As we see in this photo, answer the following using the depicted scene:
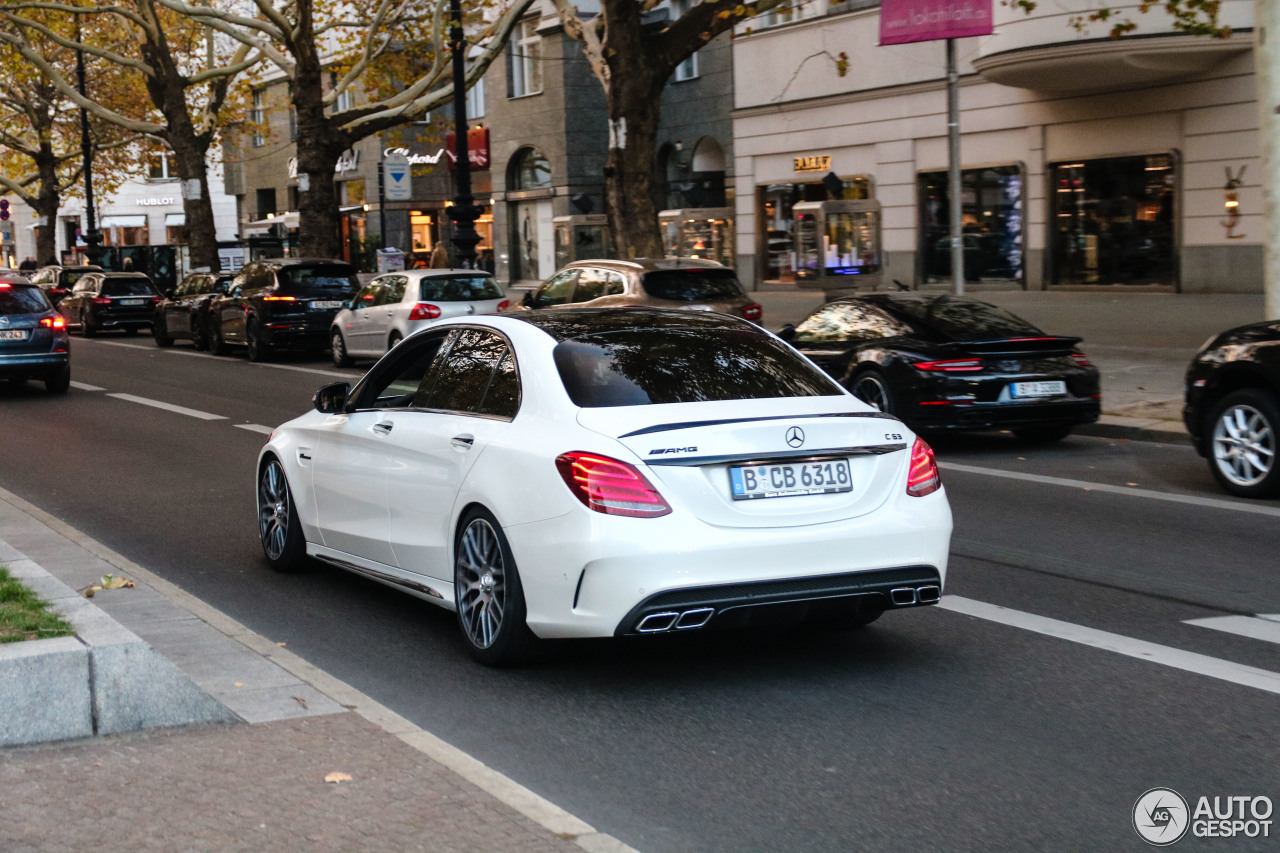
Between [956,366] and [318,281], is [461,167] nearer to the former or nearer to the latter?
[318,281]

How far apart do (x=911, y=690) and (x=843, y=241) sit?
75.6 feet

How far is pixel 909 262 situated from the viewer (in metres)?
32.2

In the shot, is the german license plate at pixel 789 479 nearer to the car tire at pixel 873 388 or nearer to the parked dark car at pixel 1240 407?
the parked dark car at pixel 1240 407

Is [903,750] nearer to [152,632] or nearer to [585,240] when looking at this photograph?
[152,632]

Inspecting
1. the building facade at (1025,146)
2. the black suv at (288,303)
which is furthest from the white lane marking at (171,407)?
the building facade at (1025,146)

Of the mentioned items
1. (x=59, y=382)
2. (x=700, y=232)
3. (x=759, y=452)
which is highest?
(x=700, y=232)

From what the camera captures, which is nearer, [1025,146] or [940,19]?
[940,19]

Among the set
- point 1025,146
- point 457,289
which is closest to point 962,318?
point 457,289

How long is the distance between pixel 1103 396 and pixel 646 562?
11.2 m

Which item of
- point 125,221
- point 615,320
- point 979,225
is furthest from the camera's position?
point 125,221

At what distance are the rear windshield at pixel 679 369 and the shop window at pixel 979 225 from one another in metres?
24.0

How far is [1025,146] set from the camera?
29328mm

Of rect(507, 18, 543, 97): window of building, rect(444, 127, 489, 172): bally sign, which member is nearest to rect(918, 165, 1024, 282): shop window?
rect(507, 18, 543, 97): window of building
